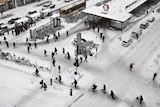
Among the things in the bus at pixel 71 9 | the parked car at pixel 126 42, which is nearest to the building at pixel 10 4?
the bus at pixel 71 9

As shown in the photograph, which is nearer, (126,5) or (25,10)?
(126,5)

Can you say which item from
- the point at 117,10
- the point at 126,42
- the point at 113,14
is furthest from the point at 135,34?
the point at 117,10

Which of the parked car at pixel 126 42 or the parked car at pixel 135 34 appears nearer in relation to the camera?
the parked car at pixel 126 42

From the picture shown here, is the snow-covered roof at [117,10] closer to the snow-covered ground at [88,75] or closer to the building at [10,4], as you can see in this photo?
the snow-covered ground at [88,75]

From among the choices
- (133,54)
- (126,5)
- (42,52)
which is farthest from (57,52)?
(126,5)

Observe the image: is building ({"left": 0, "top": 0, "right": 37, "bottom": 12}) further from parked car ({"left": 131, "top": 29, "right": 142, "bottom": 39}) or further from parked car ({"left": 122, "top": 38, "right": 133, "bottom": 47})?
parked car ({"left": 131, "top": 29, "right": 142, "bottom": 39})

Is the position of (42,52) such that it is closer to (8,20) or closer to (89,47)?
(89,47)

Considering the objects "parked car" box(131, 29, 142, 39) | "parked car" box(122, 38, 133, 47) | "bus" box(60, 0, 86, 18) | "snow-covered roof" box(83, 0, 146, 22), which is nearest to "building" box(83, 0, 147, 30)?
"snow-covered roof" box(83, 0, 146, 22)
